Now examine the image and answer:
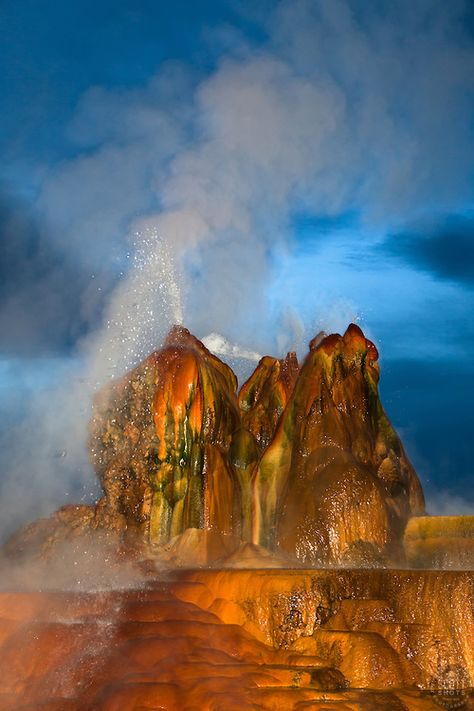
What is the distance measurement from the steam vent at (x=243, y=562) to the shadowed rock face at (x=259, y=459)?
37 mm

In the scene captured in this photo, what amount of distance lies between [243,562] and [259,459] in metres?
2.84

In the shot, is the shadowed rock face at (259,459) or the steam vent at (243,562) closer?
the steam vent at (243,562)

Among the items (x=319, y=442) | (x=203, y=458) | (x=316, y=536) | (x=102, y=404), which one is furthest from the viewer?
(x=102, y=404)

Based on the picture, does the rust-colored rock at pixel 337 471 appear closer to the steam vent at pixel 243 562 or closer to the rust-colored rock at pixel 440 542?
the steam vent at pixel 243 562

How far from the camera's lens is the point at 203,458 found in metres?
16.8

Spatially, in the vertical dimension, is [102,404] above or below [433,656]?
above

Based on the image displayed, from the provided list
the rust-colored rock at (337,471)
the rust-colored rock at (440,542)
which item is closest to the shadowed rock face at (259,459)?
the rust-colored rock at (337,471)

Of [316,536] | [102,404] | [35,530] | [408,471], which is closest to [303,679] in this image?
[316,536]

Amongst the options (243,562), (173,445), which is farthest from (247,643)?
(173,445)

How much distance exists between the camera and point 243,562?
14.4 meters

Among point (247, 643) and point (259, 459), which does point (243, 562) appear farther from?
point (247, 643)

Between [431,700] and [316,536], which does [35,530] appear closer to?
[316,536]

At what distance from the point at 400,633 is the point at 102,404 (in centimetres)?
1021

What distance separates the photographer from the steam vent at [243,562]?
985cm
